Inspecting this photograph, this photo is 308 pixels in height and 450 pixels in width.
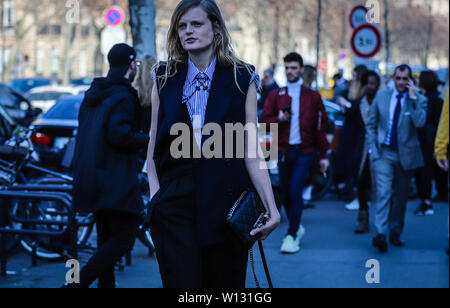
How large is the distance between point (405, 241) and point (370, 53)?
5419 millimetres

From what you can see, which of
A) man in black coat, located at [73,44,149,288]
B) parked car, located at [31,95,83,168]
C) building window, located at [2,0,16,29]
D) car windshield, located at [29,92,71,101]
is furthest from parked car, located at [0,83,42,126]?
building window, located at [2,0,16,29]

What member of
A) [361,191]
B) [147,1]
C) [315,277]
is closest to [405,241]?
[361,191]

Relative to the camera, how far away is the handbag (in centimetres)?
376

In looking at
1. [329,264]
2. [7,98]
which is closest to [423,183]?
[329,264]

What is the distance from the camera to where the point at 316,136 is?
9219 millimetres

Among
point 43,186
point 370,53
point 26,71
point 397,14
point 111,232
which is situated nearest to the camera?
point 111,232

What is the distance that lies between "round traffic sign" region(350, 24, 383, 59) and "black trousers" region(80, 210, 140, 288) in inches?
355

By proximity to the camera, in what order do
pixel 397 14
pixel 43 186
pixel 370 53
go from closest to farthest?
pixel 43 186 → pixel 370 53 → pixel 397 14

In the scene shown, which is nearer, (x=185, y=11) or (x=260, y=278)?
(x=185, y=11)

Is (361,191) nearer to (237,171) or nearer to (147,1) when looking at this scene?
(147,1)

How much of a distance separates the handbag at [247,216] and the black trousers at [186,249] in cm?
6

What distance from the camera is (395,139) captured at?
915 centimetres

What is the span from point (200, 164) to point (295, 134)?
5376mm

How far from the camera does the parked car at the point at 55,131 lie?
10.6 m
